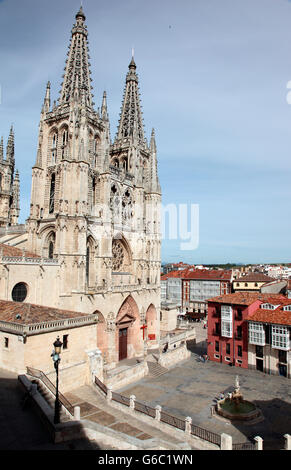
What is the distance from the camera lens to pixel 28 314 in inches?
860

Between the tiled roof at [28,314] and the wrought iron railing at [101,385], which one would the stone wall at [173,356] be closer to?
the wrought iron railing at [101,385]

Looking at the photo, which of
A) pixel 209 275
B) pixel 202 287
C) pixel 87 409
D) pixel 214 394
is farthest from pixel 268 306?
pixel 209 275

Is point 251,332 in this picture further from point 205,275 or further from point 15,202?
point 205,275

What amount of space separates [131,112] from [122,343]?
33305 millimetres

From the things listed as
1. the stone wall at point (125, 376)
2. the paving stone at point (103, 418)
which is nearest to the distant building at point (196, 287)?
the stone wall at point (125, 376)

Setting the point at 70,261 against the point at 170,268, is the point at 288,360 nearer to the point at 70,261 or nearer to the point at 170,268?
the point at 70,261

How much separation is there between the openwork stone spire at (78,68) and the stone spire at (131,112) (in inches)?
369

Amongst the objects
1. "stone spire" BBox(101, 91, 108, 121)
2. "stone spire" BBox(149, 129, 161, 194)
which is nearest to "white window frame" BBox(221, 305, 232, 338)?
"stone spire" BBox(149, 129, 161, 194)

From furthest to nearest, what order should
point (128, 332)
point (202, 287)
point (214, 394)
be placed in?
point (202, 287) < point (128, 332) < point (214, 394)

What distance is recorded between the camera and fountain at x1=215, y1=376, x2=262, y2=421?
72.8 ft

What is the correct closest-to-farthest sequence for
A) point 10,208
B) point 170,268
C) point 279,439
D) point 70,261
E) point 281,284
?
point 279,439, point 70,261, point 10,208, point 281,284, point 170,268

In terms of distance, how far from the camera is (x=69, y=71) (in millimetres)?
39812
